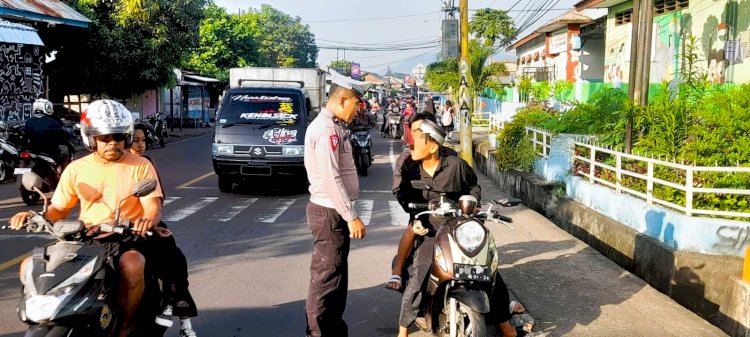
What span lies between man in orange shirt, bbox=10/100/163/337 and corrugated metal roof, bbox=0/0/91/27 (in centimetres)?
1663

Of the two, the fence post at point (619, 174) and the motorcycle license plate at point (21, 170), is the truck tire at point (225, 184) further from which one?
the fence post at point (619, 174)

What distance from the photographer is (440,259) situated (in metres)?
4.66

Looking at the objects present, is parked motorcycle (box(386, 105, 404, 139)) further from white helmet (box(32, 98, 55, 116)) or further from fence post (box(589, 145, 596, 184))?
fence post (box(589, 145, 596, 184))

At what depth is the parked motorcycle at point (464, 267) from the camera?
4.38 metres

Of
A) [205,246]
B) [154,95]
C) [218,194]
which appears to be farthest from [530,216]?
[154,95]

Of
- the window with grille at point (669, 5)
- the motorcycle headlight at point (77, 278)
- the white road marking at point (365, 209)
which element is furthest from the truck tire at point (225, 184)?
the window with grille at point (669, 5)

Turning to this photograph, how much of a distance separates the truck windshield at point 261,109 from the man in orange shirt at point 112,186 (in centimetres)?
911

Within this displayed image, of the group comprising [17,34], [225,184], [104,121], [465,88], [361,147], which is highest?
[17,34]

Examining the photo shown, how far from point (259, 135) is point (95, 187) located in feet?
29.4

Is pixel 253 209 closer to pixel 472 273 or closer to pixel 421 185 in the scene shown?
pixel 421 185

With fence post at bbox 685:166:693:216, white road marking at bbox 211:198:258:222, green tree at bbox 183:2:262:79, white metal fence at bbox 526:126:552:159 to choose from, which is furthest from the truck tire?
green tree at bbox 183:2:262:79

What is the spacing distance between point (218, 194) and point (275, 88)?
8.11 ft

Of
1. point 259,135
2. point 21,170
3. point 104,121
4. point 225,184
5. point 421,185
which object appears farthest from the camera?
point 225,184

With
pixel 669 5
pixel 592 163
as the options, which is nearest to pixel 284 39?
pixel 669 5
